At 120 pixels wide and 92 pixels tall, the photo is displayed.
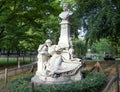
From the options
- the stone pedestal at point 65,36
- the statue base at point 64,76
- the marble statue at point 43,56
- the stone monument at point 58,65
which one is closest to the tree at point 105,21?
the stone pedestal at point 65,36

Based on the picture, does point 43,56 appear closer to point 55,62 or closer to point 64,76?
point 55,62

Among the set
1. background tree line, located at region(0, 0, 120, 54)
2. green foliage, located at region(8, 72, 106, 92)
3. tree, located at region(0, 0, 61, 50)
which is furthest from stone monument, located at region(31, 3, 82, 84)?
tree, located at region(0, 0, 61, 50)

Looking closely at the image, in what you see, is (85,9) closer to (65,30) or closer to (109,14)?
(109,14)

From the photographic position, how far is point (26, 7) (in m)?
22.1

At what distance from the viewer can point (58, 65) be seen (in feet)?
41.5

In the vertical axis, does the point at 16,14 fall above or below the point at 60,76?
above

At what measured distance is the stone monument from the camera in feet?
40.7

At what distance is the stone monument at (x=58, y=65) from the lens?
1241cm

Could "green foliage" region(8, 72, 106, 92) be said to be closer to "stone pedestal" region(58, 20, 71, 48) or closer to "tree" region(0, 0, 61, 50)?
"stone pedestal" region(58, 20, 71, 48)

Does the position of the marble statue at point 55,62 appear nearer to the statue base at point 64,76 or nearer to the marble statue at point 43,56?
the statue base at point 64,76

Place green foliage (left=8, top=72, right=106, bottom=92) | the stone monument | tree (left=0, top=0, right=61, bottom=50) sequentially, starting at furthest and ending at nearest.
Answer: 1. tree (left=0, top=0, right=61, bottom=50)
2. the stone monument
3. green foliage (left=8, top=72, right=106, bottom=92)

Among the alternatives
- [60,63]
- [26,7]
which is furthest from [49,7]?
[60,63]

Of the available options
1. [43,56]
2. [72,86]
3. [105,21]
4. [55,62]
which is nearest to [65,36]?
[43,56]

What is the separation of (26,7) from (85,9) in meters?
5.23
